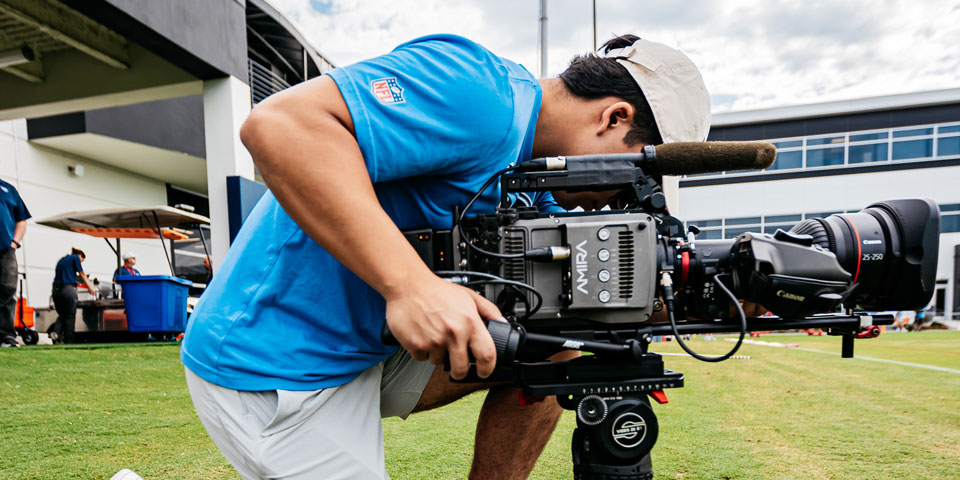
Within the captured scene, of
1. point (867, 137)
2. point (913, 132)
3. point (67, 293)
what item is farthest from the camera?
point (867, 137)

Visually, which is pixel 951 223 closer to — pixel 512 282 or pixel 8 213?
pixel 512 282

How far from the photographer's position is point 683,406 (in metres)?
3.32

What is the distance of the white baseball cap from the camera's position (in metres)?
1.31

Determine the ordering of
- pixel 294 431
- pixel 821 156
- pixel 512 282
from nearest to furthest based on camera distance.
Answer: pixel 512 282 → pixel 294 431 → pixel 821 156

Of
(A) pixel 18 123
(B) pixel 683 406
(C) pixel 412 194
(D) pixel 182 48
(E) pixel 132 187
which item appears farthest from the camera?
(E) pixel 132 187

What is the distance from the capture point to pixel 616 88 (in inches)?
51.1

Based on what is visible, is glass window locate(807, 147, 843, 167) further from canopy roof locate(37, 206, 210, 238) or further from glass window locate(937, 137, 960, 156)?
canopy roof locate(37, 206, 210, 238)

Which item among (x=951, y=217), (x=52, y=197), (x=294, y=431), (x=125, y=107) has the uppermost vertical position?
(x=125, y=107)

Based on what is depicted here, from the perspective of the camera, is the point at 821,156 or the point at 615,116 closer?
the point at 615,116

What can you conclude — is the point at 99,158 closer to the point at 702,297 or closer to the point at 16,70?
the point at 16,70

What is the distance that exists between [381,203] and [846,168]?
96.2ft

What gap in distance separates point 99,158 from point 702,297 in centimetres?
1297

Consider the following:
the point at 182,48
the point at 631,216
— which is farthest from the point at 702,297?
the point at 182,48

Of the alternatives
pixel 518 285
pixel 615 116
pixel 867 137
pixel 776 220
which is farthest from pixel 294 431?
pixel 867 137
